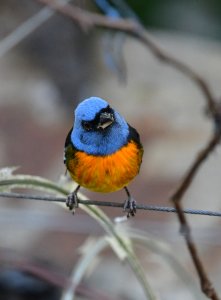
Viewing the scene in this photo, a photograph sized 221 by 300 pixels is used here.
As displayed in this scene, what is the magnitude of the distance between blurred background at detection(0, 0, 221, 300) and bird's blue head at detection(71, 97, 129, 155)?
1.37m

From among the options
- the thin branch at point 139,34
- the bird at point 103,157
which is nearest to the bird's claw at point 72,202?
the bird at point 103,157

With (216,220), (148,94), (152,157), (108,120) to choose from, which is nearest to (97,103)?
(108,120)

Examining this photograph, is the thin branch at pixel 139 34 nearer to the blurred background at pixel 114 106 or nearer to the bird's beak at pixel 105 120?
the bird's beak at pixel 105 120

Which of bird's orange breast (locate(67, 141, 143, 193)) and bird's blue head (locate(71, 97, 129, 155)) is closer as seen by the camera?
bird's blue head (locate(71, 97, 129, 155))

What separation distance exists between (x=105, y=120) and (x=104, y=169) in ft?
0.51

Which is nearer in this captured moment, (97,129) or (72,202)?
(97,129)

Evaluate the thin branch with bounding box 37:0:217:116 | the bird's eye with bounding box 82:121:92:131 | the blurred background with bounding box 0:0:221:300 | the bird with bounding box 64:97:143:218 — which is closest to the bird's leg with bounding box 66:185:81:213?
the bird with bounding box 64:97:143:218

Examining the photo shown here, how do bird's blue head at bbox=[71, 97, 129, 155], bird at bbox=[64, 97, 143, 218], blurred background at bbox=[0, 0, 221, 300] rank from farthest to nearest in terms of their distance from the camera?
blurred background at bbox=[0, 0, 221, 300]
bird at bbox=[64, 97, 143, 218]
bird's blue head at bbox=[71, 97, 129, 155]

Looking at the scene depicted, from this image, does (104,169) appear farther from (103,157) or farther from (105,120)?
(105,120)

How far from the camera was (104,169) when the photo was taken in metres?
1.66

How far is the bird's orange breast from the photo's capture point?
5.44ft

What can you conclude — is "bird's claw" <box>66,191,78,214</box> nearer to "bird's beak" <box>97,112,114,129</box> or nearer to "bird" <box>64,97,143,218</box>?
"bird" <box>64,97,143,218</box>

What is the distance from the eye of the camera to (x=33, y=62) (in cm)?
538

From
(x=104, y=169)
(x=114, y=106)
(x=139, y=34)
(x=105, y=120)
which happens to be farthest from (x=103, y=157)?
(x=114, y=106)
